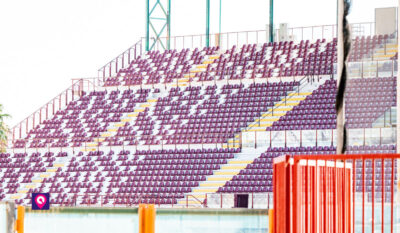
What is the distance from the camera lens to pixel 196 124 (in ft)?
124

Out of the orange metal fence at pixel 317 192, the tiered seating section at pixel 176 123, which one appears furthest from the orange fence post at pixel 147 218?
the tiered seating section at pixel 176 123

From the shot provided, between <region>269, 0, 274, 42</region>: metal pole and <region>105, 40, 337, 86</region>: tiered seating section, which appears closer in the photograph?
<region>105, 40, 337, 86</region>: tiered seating section

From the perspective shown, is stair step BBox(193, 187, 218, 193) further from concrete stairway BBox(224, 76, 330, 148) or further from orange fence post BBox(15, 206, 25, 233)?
orange fence post BBox(15, 206, 25, 233)

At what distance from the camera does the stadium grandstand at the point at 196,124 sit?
3150 cm

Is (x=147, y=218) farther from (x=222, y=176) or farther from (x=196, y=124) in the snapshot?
(x=196, y=124)

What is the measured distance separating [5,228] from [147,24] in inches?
1298

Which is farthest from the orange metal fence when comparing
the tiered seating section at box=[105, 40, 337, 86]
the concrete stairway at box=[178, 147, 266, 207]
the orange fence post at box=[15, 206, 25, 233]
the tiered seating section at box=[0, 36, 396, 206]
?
the tiered seating section at box=[105, 40, 337, 86]

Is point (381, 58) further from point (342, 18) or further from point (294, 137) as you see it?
point (342, 18)

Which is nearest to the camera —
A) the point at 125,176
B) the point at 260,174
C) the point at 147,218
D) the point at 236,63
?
the point at 147,218

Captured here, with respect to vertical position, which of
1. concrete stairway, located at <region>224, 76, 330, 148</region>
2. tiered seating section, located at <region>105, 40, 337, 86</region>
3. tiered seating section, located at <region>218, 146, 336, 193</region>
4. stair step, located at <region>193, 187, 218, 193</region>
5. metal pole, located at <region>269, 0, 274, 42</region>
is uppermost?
metal pole, located at <region>269, 0, 274, 42</region>

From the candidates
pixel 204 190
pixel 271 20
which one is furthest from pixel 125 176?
pixel 271 20

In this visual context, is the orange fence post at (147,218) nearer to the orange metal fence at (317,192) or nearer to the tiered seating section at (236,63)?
the orange metal fence at (317,192)

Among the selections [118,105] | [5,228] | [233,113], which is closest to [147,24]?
[118,105]

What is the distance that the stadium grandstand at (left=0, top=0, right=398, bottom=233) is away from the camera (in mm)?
31500
